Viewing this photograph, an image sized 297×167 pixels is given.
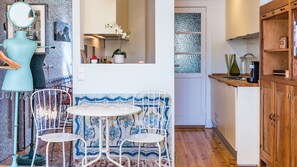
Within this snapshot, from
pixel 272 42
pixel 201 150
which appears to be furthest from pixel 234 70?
pixel 272 42

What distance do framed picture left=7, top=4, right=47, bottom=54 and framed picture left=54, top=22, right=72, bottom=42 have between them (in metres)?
0.14

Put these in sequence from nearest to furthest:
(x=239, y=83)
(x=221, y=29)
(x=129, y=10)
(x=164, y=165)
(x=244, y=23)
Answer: (x=164, y=165) → (x=239, y=83) → (x=244, y=23) → (x=129, y=10) → (x=221, y=29)

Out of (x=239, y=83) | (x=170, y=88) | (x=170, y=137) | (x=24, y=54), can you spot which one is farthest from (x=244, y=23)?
(x=24, y=54)

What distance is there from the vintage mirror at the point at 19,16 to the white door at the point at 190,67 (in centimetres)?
332

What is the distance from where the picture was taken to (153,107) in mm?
3932

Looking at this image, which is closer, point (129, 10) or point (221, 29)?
point (129, 10)

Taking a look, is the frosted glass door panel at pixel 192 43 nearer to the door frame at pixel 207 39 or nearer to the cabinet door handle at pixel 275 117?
the door frame at pixel 207 39

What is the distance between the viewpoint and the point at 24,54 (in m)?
3.50

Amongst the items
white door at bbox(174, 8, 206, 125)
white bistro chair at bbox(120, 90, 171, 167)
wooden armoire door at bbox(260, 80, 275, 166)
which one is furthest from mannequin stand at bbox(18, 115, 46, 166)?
white door at bbox(174, 8, 206, 125)

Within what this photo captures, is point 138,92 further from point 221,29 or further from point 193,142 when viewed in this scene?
point 221,29

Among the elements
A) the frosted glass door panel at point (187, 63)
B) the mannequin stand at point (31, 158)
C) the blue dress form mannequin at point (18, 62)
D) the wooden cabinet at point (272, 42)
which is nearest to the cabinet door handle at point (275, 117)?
the wooden cabinet at point (272, 42)

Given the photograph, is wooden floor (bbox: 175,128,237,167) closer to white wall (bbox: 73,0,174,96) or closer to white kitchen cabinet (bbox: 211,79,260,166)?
white kitchen cabinet (bbox: 211,79,260,166)

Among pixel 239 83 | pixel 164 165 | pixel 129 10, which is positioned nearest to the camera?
pixel 164 165

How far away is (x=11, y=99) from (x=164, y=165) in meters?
1.98
